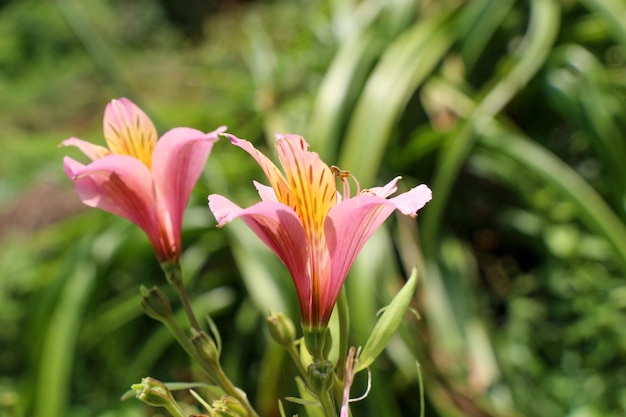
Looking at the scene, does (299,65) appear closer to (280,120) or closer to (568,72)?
(280,120)

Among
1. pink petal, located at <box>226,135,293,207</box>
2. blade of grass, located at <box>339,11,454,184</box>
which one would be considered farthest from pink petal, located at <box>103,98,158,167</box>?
blade of grass, located at <box>339,11,454,184</box>

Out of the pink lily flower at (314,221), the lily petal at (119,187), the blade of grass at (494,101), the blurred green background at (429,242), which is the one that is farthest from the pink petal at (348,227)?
the blade of grass at (494,101)

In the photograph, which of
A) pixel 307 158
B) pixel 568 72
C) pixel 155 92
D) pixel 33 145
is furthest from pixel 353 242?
pixel 155 92

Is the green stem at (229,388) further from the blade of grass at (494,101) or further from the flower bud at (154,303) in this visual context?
the blade of grass at (494,101)

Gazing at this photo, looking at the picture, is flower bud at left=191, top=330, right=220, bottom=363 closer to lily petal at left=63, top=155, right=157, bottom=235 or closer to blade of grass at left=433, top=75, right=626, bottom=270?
lily petal at left=63, top=155, right=157, bottom=235

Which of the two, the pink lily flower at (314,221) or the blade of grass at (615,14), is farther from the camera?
the blade of grass at (615,14)

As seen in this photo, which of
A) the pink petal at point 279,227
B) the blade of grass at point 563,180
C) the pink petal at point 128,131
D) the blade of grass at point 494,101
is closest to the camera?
the pink petal at point 279,227
